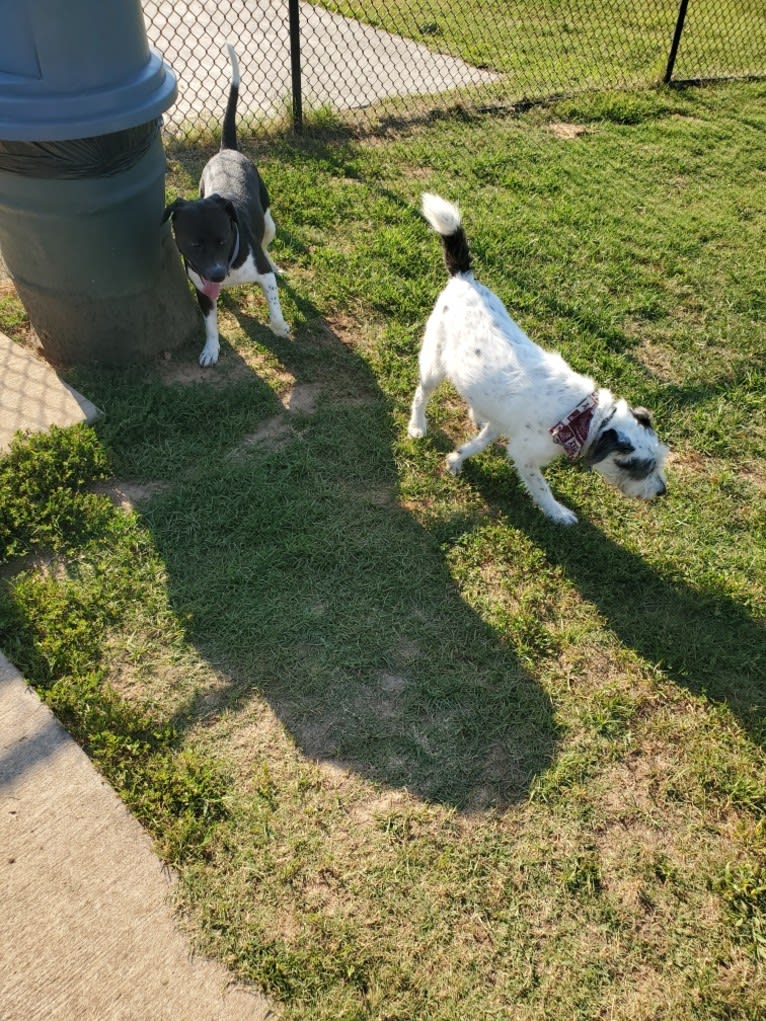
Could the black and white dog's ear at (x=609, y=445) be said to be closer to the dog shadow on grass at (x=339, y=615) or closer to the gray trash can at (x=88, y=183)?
the dog shadow on grass at (x=339, y=615)

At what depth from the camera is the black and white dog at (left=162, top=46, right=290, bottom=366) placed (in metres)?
4.02

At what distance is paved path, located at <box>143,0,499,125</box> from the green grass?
3434mm

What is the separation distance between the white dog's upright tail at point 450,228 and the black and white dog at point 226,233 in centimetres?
116

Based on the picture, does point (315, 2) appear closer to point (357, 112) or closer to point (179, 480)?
point (357, 112)

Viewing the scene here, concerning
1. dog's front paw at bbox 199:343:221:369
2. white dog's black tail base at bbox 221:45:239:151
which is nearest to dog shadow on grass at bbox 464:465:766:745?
dog's front paw at bbox 199:343:221:369

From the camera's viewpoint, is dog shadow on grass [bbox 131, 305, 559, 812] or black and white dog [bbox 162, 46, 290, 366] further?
black and white dog [bbox 162, 46, 290, 366]

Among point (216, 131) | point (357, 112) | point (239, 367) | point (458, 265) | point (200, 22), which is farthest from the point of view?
point (200, 22)

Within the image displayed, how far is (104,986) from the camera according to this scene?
221cm

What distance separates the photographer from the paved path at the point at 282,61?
305 inches

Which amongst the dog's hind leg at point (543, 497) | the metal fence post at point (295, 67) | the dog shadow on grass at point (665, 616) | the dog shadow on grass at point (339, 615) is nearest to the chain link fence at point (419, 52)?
the metal fence post at point (295, 67)

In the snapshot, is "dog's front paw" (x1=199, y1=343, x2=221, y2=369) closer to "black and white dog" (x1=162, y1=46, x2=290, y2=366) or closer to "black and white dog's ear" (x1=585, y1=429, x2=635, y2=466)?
"black and white dog" (x1=162, y1=46, x2=290, y2=366)

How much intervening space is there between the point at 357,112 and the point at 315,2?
4.31 meters

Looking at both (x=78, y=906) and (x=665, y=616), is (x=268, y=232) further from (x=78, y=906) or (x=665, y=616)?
(x=78, y=906)

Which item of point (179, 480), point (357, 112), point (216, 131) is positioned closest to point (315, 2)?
point (357, 112)
